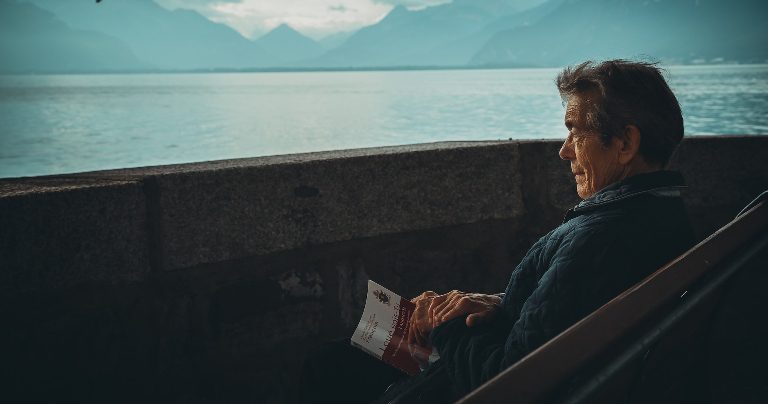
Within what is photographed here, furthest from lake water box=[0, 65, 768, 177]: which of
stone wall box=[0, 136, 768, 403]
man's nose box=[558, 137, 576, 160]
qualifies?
man's nose box=[558, 137, 576, 160]

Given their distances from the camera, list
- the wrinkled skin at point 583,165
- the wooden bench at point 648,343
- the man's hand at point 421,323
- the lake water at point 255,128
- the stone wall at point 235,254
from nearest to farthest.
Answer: the wooden bench at point 648,343 → the wrinkled skin at point 583,165 → the man's hand at point 421,323 → the stone wall at point 235,254 → the lake water at point 255,128

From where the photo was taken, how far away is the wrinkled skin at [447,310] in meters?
1.73

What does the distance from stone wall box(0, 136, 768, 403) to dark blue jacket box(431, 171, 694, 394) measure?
3.48 feet

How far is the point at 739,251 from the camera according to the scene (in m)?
1.29

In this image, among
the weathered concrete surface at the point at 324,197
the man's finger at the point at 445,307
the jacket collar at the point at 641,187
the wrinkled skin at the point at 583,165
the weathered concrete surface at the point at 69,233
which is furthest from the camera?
the weathered concrete surface at the point at 324,197

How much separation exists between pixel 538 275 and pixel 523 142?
150cm

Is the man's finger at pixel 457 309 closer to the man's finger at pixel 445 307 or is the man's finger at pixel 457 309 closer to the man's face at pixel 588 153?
the man's finger at pixel 445 307

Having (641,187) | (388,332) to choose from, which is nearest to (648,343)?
(641,187)

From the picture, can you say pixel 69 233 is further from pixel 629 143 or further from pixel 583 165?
pixel 629 143

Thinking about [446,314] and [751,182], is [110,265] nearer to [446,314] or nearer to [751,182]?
[446,314]

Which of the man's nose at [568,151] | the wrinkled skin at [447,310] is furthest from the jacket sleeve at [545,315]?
the man's nose at [568,151]

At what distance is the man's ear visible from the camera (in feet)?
5.36

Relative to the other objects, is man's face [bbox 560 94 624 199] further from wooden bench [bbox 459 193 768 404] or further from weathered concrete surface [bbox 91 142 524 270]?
weathered concrete surface [bbox 91 142 524 270]

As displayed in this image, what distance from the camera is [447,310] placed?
1.78 meters
